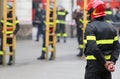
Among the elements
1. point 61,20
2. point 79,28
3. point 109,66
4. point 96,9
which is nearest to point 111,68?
point 109,66

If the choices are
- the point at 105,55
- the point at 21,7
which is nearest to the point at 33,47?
the point at 21,7

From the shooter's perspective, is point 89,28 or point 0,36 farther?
point 0,36

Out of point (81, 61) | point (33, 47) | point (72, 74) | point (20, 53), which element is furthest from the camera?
point (33, 47)

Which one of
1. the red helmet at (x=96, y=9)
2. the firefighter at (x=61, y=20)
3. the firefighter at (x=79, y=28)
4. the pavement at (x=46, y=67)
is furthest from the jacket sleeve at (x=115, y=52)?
the firefighter at (x=61, y=20)

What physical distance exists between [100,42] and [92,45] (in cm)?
28

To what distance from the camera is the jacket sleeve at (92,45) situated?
7137 mm

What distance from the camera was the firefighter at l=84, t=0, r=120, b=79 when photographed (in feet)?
23.6

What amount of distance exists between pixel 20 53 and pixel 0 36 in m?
3.24

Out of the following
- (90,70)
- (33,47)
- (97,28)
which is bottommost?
(33,47)

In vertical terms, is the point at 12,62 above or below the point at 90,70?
below

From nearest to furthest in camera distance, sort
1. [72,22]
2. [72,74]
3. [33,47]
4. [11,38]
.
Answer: [72,74] → [11,38] → [33,47] → [72,22]

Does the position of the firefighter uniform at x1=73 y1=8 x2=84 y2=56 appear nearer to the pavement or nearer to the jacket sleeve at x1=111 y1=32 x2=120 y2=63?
the pavement

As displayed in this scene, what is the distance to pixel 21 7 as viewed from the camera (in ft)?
83.7

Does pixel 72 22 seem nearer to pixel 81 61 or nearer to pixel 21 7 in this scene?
pixel 21 7
